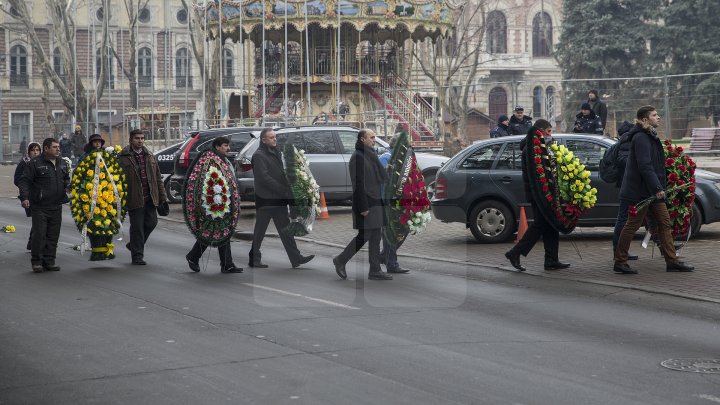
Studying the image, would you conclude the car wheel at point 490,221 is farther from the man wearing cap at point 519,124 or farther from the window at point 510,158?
the man wearing cap at point 519,124

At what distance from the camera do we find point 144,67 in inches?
2849

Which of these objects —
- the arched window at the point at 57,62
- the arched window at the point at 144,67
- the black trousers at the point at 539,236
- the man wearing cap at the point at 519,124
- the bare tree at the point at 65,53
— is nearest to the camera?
the black trousers at the point at 539,236

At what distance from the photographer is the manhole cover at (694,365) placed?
839 centimetres

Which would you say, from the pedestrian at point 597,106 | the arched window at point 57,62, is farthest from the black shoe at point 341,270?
the arched window at point 57,62

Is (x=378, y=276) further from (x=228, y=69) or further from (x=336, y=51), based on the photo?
(x=228, y=69)

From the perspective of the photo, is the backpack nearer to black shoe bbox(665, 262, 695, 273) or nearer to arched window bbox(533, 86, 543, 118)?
black shoe bbox(665, 262, 695, 273)

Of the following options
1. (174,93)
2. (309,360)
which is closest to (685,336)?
(309,360)

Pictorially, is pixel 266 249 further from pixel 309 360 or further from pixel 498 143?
pixel 309 360

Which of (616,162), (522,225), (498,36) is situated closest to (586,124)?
(522,225)

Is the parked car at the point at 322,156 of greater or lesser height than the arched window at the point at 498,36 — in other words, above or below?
below

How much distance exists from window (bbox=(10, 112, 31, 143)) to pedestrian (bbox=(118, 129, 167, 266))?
55.9 metres

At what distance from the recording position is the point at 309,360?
874 cm

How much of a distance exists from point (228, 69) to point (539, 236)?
62.4 m

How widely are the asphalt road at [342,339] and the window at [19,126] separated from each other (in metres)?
57.6
